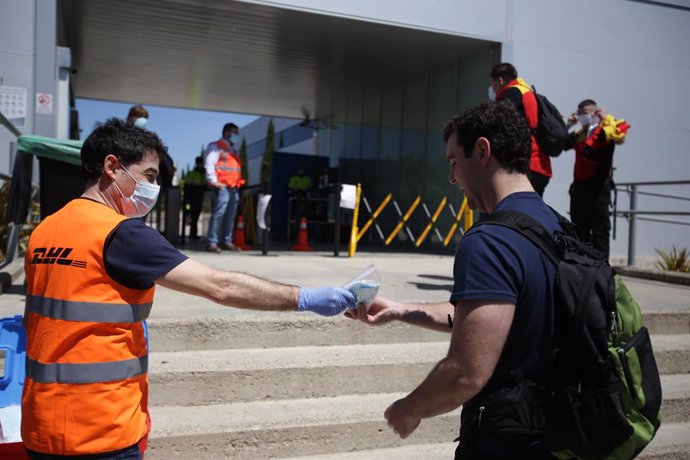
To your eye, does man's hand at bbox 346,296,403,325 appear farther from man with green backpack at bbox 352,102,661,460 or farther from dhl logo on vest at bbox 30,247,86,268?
dhl logo on vest at bbox 30,247,86,268

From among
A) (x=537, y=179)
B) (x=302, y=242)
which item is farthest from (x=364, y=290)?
(x=302, y=242)

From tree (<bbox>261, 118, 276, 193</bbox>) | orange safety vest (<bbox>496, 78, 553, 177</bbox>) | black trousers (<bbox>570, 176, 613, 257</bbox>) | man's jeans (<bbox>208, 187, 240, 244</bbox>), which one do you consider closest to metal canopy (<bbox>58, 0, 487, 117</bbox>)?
man's jeans (<bbox>208, 187, 240, 244</bbox>)

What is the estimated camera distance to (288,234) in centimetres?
1638

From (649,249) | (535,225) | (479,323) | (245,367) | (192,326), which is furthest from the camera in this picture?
(649,249)

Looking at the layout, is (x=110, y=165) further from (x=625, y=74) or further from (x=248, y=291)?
(x=625, y=74)

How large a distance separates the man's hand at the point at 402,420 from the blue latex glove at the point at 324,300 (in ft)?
1.73

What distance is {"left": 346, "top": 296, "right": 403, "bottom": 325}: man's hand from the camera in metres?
2.39

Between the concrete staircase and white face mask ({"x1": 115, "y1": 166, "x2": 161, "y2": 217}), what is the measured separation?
5.12ft

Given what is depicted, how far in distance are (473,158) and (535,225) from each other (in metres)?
0.29

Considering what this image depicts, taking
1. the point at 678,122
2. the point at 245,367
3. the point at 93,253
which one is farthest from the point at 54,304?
the point at 678,122

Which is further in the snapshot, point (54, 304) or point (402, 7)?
point (402, 7)

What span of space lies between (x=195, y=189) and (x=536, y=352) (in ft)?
39.6

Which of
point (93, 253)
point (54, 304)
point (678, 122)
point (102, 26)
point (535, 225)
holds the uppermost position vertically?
point (102, 26)

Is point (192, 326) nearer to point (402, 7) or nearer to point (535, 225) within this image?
point (535, 225)
